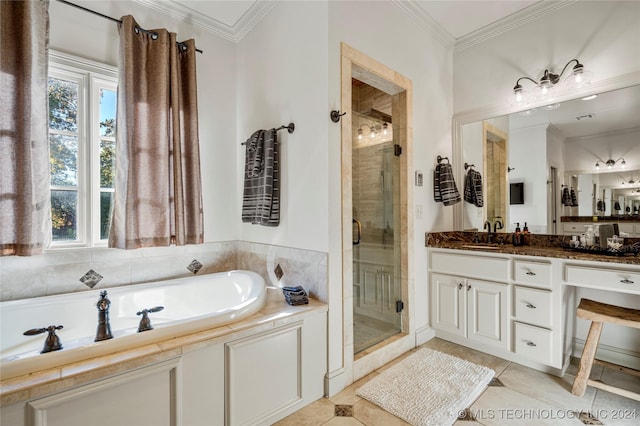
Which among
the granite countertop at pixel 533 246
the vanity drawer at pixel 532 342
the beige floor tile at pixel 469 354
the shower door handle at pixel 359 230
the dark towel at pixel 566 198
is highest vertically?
the dark towel at pixel 566 198

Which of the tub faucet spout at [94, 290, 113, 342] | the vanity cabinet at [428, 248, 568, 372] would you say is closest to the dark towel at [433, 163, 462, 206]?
the vanity cabinet at [428, 248, 568, 372]

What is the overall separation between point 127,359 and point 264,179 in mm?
1421

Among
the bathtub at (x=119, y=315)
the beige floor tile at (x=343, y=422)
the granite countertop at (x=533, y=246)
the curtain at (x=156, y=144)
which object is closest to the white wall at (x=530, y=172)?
the granite countertop at (x=533, y=246)

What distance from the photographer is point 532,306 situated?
2104 millimetres

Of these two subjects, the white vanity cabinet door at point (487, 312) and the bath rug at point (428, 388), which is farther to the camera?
the white vanity cabinet door at point (487, 312)

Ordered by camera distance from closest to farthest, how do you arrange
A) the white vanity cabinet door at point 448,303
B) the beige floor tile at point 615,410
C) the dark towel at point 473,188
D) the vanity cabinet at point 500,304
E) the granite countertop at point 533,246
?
1. the beige floor tile at point 615,410
2. the granite countertop at point 533,246
3. the vanity cabinet at point 500,304
4. the white vanity cabinet door at point 448,303
5. the dark towel at point 473,188

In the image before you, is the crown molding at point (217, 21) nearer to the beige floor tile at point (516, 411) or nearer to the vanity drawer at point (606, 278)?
the vanity drawer at point (606, 278)

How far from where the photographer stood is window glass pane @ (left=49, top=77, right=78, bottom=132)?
208cm

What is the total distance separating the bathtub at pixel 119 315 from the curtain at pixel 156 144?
37cm

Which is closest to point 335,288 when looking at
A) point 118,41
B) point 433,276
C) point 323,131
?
point 323,131

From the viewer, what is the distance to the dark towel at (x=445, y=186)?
2.72 meters

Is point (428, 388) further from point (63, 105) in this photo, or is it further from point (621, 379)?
point (63, 105)

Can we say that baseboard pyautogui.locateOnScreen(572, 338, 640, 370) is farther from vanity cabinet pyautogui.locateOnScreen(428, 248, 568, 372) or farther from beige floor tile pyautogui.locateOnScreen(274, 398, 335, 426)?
beige floor tile pyautogui.locateOnScreen(274, 398, 335, 426)

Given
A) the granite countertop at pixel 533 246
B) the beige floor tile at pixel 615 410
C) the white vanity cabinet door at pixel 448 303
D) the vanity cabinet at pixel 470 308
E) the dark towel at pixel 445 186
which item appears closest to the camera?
the beige floor tile at pixel 615 410
